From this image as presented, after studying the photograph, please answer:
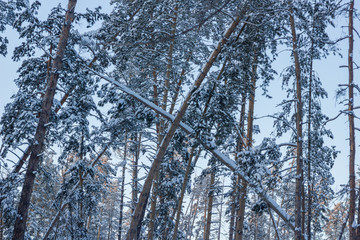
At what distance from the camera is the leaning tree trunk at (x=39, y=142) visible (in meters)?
7.73

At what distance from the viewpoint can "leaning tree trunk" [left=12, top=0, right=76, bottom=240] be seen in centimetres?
773

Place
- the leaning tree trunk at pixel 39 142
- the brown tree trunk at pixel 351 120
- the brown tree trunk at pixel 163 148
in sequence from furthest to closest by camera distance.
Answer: the brown tree trunk at pixel 351 120 → the brown tree trunk at pixel 163 148 → the leaning tree trunk at pixel 39 142

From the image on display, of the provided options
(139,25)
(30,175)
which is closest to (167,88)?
(139,25)

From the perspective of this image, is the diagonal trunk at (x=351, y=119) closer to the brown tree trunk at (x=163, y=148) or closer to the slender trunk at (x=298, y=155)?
the slender trunk at (x=298, y=155)

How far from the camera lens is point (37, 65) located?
35.3ft

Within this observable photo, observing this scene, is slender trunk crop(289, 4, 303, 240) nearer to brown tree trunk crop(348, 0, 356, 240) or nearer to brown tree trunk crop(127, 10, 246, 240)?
brown tree trunk crop(348, 0, 356, 240)

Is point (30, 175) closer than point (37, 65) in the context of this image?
Yes

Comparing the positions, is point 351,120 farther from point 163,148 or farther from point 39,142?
point 39,142

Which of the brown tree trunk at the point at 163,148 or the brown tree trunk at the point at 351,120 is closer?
the brown tree trunk at the point at 163,148

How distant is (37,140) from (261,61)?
26.4 feet

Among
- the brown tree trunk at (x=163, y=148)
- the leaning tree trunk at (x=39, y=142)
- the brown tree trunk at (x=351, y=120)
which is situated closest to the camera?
the leaning tree trunk at (x=39, y=142)

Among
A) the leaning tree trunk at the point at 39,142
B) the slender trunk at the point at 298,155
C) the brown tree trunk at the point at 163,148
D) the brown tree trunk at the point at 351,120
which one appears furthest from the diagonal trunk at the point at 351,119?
the leaning tree trunk at the point at 39,142

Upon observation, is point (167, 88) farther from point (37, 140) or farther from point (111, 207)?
point (111, 207)

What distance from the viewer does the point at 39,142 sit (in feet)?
27.3
